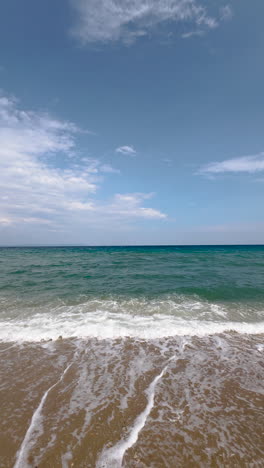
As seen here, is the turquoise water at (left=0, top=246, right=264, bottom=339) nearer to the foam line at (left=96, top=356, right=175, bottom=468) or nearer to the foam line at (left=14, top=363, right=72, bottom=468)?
the foam line at (left=14, top=363, right=72, bottom=468)

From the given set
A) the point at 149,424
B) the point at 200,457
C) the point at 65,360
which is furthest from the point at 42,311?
the point at 200,457

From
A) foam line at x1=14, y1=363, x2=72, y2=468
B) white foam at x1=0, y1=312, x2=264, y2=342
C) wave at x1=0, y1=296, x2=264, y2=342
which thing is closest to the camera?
foam line at x1=14, y1=363, x2=72, y2=468

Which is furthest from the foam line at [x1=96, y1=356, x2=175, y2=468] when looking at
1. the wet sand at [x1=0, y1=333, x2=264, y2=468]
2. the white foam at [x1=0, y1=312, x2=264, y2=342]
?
the white foam at [x1=0, y1=312, x2=264, y2=342]

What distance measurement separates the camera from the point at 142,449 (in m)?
3.36

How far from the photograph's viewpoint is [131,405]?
429 centimetres

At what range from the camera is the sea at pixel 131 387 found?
10.9 feet

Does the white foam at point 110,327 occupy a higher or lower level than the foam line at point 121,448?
lower

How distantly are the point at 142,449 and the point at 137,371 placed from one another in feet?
6.90

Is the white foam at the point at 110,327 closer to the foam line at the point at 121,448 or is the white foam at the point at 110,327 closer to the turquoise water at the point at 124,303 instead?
the turquoise water at the point at 124,303

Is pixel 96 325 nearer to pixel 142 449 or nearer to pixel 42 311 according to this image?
pixel 42 311

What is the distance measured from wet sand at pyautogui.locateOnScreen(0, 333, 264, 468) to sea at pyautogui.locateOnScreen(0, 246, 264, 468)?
20 mm

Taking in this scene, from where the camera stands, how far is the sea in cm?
331

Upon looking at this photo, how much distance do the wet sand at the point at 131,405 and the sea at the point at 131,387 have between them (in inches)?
0.8

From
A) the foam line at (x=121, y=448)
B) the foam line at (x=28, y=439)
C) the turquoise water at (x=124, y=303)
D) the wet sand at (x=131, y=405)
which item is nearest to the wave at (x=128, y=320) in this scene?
the turquoise water at (x=124, y=303)
